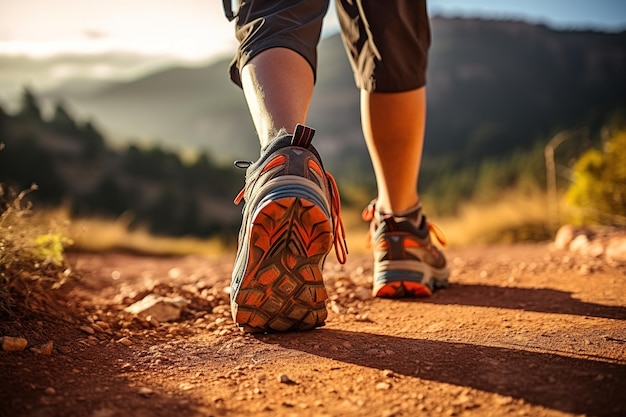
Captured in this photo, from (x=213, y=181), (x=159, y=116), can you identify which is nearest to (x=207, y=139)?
(x=159, y=116)

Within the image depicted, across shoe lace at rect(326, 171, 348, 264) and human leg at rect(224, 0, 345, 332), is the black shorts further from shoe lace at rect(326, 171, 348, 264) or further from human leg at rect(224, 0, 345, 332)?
shoe lace at rect(326, 171, 348, 264)

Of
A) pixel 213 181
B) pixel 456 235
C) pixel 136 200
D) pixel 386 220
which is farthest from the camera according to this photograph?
pixel 213 181

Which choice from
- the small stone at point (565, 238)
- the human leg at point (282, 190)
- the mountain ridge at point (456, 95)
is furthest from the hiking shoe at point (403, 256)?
the mountain ridge at point (456, 95)

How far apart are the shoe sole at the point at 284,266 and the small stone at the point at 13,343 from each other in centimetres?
44

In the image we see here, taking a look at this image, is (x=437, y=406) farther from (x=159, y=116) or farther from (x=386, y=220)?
(x=159, y=116)

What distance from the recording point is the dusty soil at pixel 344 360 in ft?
2.99

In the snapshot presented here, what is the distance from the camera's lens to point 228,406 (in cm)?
93

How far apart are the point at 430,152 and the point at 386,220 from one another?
43.7 m

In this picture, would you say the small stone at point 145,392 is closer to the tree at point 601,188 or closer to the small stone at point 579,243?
the small stone at point 579,243

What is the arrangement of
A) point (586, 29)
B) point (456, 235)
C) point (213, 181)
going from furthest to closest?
point (586, 29), point (213, 181), point (456, 235)

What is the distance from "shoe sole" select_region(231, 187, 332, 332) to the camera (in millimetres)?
1138

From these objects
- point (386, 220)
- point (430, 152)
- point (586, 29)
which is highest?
point (586, 29)

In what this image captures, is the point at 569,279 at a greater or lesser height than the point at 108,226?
greater

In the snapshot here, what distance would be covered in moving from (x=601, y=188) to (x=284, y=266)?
385 centimetres
